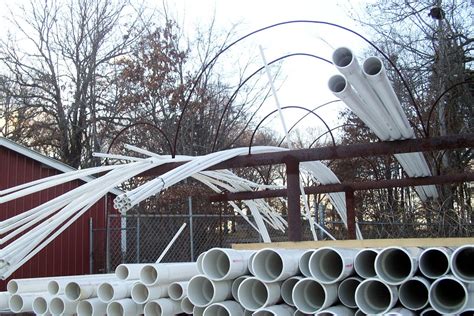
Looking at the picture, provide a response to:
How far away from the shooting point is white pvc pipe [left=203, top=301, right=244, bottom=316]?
310 cm

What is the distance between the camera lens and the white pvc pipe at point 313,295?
116 inches

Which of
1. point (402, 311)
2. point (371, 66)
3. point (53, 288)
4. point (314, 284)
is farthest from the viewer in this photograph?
point (53, 288)

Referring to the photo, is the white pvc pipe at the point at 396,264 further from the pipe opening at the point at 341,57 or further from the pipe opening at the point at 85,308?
the pipe opening at the point at 85,308

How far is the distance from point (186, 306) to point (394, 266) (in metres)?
1.30

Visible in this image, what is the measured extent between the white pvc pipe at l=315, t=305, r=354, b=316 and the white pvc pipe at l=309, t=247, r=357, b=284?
144mm

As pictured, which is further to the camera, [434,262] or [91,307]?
[91,307]

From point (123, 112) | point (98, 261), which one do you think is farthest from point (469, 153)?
point (123, 112)

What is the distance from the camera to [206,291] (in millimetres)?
3309

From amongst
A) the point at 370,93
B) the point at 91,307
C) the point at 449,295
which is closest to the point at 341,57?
the point at 370,93

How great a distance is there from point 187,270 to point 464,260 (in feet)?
5.79

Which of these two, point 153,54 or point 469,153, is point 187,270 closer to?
point 469,153

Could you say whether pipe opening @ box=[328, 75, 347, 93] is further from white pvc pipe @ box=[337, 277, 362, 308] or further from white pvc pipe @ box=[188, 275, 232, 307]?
white pvc pipe @ box=[188, 275, 232, 307]

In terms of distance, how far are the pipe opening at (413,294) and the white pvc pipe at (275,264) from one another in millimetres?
580

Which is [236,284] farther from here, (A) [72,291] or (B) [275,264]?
(A) [72,291]
